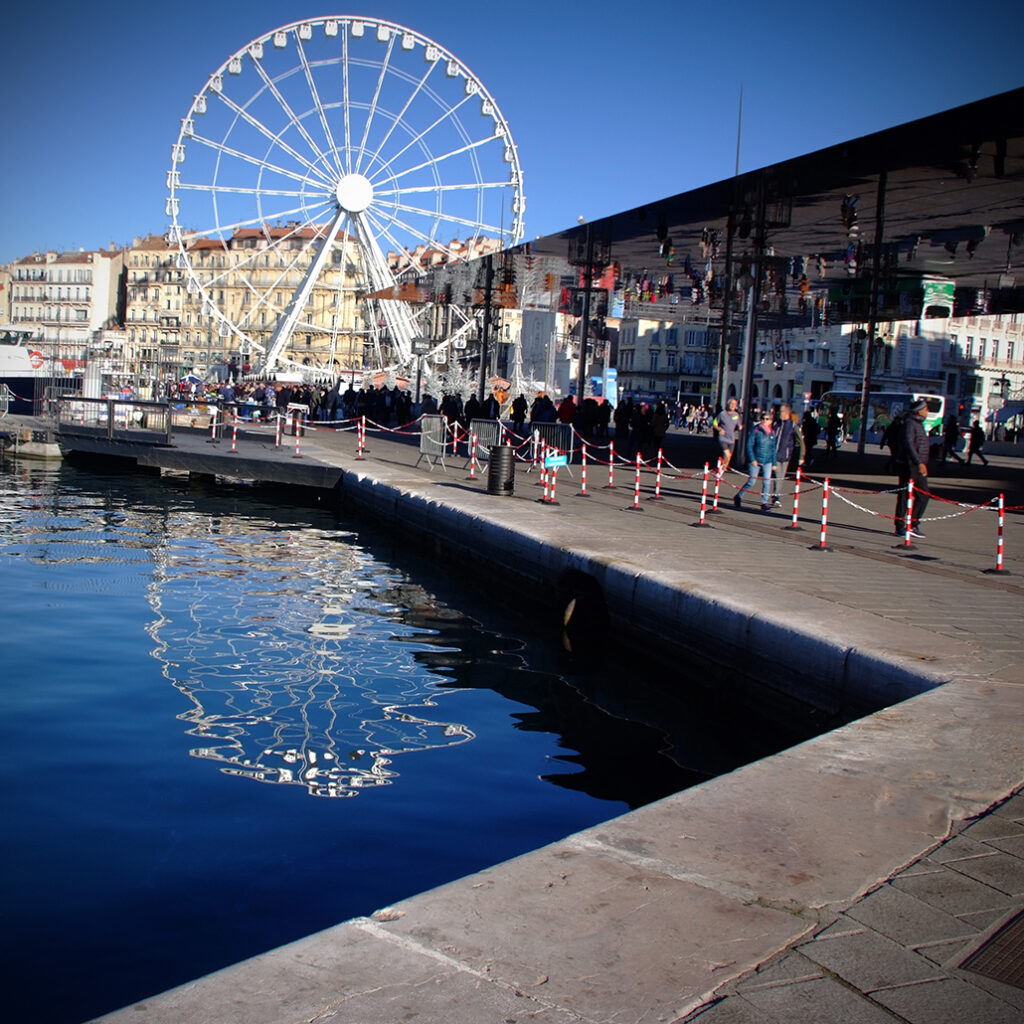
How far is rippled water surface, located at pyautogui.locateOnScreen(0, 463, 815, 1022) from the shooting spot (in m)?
5.07

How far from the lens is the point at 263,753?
747 centimetres

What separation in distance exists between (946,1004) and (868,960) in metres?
0.28

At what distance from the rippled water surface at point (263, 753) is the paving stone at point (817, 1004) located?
241 cm

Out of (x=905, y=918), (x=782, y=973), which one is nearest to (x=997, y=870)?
(x=905, y=918)

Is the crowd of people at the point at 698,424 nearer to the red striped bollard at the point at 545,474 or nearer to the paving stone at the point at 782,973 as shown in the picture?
the red striped bollard at the point at 545,474

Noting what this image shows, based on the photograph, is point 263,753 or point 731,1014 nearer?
point 731,1014

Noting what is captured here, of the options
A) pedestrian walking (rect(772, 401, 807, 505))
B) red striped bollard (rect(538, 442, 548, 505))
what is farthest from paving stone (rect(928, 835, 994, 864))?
pedestrian walking (rect(772, 401, 807, 505))

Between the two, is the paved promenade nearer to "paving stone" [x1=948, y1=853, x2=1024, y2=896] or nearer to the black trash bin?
"paving stone" [x1=948, y1=853, x2=1024, y2=896]

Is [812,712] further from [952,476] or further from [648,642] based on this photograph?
[952,476]

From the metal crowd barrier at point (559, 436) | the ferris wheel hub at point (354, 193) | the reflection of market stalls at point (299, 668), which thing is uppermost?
the ferris wheel hub at point (354, 193)

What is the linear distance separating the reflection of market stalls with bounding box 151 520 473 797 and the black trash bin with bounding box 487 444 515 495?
3.26 meters

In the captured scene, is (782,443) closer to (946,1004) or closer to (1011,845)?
(1011,845)

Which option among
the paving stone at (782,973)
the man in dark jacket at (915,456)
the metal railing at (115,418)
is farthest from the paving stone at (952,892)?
the metal railing at (115,418)

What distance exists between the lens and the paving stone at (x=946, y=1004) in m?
3.08
